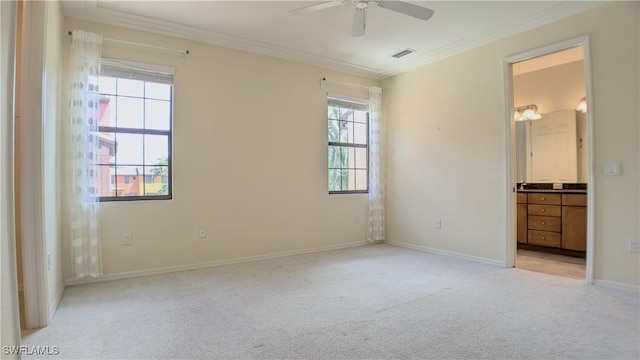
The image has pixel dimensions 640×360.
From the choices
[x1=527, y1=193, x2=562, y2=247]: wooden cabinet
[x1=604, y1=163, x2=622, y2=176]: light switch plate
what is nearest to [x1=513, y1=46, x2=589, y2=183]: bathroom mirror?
[x1=527, y1=193, x2=562, y2=247]: wooden cabinet

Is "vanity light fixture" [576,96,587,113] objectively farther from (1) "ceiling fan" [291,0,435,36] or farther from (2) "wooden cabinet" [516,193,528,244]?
(1) "ceiling fan" [291,0,435,36]

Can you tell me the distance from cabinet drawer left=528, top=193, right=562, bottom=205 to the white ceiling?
2276 millimetres

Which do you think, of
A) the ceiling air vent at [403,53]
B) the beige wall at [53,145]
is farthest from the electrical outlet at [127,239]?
the ceiling air vent at [403,53]

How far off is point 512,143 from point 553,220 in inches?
60.9

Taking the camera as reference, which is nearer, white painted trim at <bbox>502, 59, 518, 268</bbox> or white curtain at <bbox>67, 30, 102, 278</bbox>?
white curtain at <bbox>67, 30, 102, 278</bbox>

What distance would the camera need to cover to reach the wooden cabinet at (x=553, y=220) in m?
4.39

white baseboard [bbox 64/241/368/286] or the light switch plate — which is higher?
the light switch plate

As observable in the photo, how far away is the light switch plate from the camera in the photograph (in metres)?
3.09

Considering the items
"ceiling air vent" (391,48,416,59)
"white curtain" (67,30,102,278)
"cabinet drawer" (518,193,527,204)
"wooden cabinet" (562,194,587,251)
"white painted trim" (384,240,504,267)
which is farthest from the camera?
"cabinet drawer" (518,193,527,204)

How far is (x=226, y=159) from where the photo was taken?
411 cm

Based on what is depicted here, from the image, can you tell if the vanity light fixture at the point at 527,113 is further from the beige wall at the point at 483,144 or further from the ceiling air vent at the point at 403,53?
the ceiling air vent at the point at 403,53

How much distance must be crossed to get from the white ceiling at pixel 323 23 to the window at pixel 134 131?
510 millimetres

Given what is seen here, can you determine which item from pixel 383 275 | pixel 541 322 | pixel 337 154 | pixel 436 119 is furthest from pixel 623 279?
pixel 337 154

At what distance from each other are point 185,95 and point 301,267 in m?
2.35
